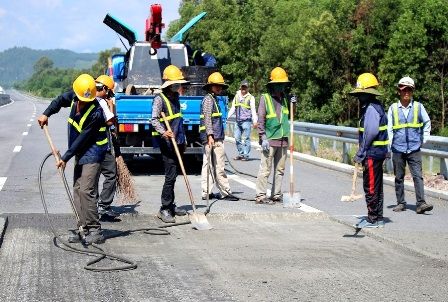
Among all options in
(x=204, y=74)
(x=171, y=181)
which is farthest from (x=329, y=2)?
(x=171, y=181)

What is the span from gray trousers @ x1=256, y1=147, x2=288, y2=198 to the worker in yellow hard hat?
343cm

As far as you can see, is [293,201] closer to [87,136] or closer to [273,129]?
[273,129]

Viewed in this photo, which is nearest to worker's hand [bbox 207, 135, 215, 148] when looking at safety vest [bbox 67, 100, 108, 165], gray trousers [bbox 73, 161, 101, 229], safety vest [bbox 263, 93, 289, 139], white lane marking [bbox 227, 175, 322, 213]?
safety vest [bbox 263, 93, 289, 139]

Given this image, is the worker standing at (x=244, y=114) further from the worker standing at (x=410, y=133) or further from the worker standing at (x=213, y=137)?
the worker standing at (x=410, y=133)

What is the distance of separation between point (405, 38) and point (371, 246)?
102 feet

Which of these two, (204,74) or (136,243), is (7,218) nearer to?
(136,243)

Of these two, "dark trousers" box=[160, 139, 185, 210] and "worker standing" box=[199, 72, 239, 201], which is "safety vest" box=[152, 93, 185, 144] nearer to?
"dark trousers" box=[160, 139, 185, 210]

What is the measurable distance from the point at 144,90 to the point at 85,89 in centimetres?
853

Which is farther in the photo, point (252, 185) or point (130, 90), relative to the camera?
point (130, 90)

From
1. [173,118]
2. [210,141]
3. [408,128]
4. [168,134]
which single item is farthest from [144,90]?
[408,128]

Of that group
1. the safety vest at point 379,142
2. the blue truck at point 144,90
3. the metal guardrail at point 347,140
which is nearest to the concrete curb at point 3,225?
the safety vest at point 379,142

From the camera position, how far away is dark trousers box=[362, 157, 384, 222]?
897 cm

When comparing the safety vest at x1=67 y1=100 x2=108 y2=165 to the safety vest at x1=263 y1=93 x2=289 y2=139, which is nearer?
the safety vest at x1=67 y1=100 x2=108 y2=165

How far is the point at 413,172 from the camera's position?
10492mm
